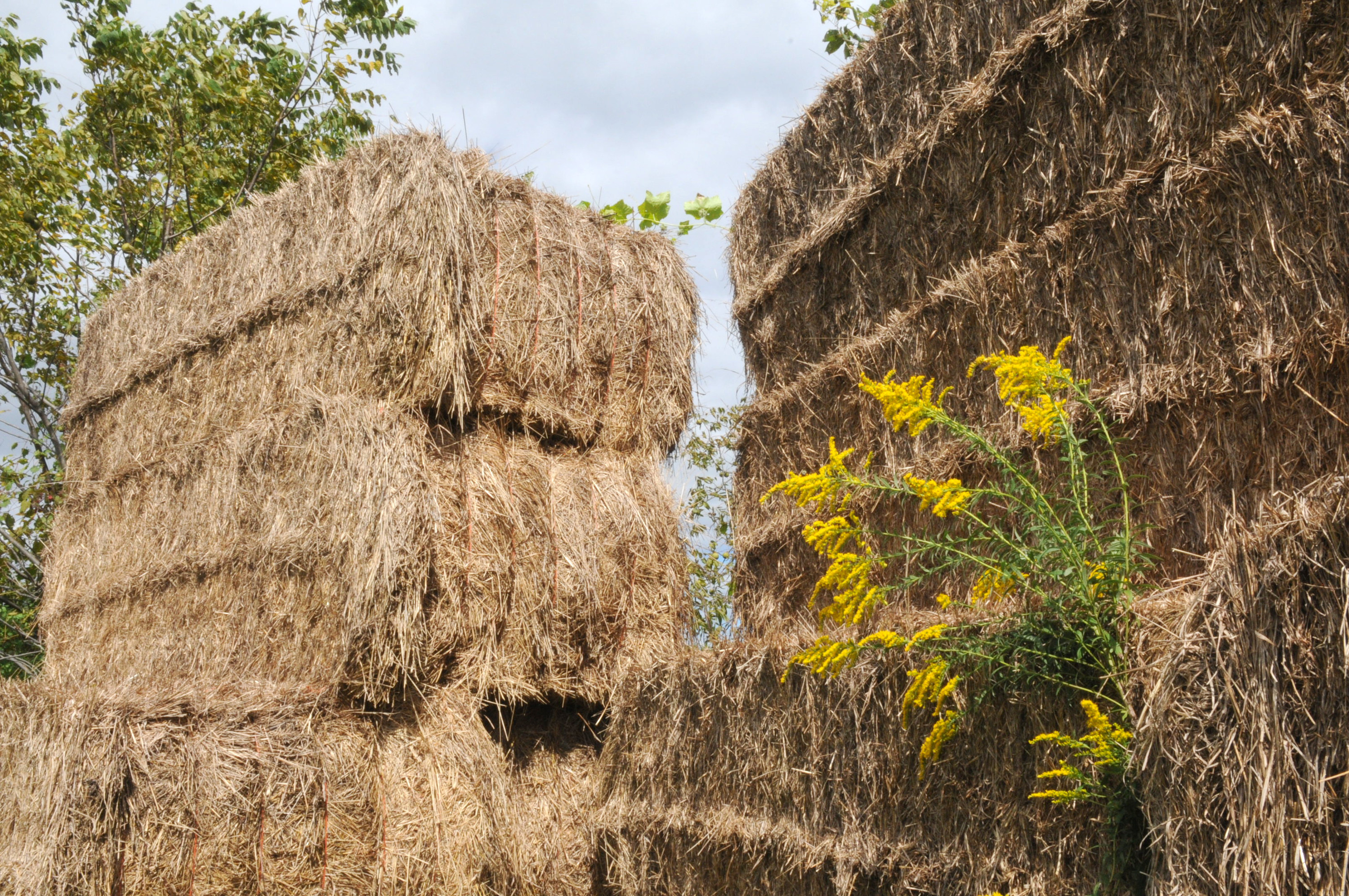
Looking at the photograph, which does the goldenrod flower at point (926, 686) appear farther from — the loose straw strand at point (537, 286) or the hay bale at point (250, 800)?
the loose straw strand at point (537, 286)

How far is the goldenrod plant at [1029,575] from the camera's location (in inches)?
91.7

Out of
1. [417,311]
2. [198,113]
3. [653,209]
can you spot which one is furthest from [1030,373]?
[198,113]

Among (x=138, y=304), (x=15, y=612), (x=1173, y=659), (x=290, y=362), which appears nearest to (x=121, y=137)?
(x=15, y=612)

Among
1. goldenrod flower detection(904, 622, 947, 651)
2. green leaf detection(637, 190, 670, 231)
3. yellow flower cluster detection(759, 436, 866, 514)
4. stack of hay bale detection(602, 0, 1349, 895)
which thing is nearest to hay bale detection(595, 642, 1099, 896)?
stack of hay bale detection(602, 0, 1349, 895)

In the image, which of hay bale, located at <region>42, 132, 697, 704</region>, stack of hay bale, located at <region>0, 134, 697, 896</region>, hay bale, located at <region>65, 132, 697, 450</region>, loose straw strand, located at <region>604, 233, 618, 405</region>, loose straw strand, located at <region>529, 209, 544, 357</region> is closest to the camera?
stack of hay bale, located at <region>0, 134, 697, 896</region>

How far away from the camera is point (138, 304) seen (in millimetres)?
6348

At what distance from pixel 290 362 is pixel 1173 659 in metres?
4.19

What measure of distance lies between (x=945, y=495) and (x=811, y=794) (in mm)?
1342

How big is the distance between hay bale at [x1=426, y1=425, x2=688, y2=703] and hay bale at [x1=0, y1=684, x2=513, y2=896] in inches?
13.9

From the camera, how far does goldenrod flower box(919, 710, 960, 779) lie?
266 cm

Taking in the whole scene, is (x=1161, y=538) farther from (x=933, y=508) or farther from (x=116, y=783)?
(x=116, y=783)

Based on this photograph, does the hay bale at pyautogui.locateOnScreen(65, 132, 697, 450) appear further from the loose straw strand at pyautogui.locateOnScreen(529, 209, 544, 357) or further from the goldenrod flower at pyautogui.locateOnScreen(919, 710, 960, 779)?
the goldenrod flower at pyautogui.locateOnScreen(919, 710, 960, 779)

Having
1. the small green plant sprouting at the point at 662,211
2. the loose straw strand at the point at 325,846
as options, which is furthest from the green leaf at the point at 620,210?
the loose straw strand at the point at 325,846

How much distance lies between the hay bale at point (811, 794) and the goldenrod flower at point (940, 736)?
0.27 feet
